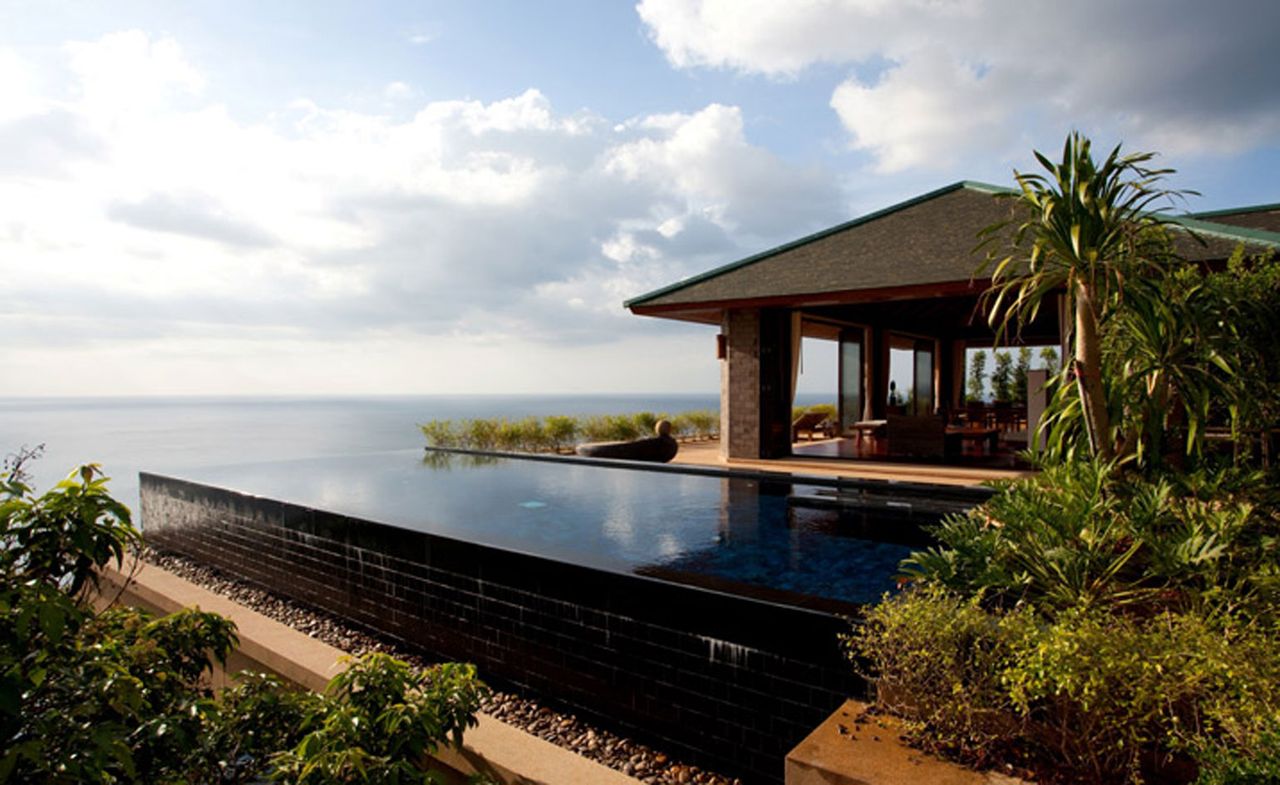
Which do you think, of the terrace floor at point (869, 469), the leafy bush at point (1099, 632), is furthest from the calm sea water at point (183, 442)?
the terrace floor at point (869, 469)

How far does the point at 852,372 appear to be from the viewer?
16.0 metres

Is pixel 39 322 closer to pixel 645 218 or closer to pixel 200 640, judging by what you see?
pixel 645 218

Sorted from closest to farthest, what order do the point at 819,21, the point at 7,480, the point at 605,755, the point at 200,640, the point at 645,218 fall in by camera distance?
the point at 7,480, the point at 200,640, the point at 605,755, the point at 819,21, the point at 645,218

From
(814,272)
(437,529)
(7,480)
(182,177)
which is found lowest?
(437,529)

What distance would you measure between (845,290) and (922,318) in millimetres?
6479

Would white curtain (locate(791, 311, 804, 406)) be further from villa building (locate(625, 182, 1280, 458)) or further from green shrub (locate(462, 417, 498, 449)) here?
green shrub (locate(462, 417, 498, 449))

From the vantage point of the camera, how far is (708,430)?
67.0 ft

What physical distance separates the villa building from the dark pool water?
2.77m

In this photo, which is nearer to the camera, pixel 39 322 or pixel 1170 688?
pixel 1170 688

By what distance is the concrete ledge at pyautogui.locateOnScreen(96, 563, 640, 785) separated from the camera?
10.8 feet

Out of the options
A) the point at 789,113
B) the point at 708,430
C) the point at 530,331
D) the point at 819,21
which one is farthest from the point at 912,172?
the point at 530,331

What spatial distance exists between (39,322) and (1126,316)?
33740 mm

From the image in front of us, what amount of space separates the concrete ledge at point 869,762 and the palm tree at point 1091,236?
234cm

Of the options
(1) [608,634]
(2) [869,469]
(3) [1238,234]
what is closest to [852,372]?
(2) [869,469]
